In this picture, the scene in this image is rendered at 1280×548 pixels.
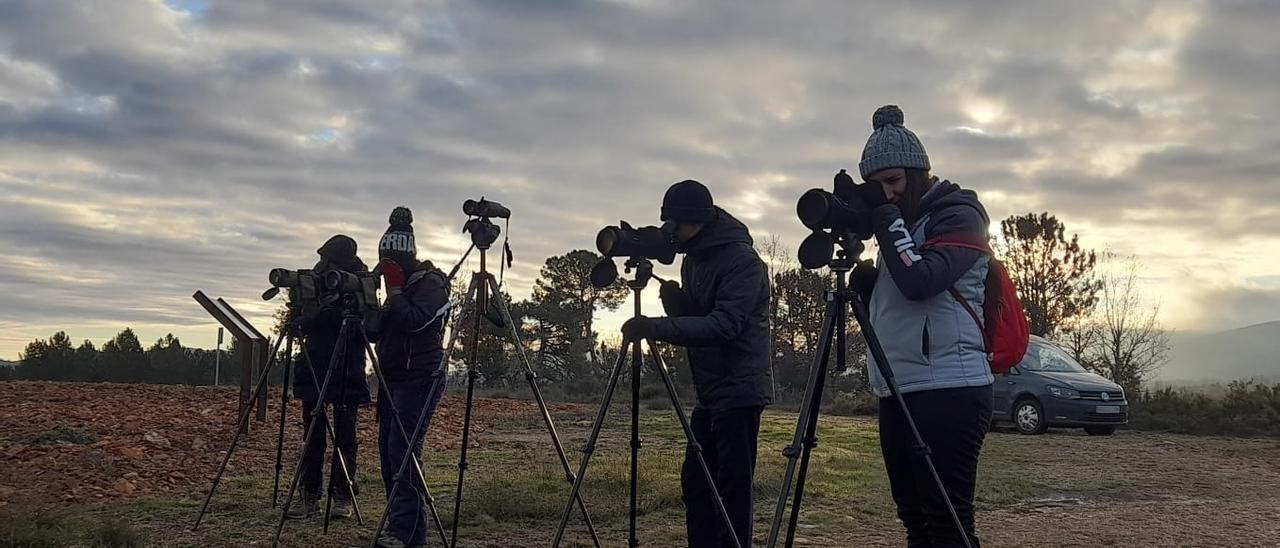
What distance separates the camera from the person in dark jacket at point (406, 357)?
5121 mm

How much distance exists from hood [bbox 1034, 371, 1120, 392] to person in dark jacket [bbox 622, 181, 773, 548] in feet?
39.4

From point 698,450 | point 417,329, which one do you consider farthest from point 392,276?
point 698,450

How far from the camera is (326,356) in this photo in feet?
20.1

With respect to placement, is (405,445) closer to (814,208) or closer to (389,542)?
(389,542)

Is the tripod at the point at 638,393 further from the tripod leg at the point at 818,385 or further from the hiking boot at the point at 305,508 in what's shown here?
the hiking boot at the point at 305,508

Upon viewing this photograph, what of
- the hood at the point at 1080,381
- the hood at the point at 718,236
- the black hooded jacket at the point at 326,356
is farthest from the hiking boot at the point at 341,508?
the hood at the point at 1080,381

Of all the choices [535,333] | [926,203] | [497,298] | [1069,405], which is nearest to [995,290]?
[926,203]

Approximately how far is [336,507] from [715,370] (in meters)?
3.40

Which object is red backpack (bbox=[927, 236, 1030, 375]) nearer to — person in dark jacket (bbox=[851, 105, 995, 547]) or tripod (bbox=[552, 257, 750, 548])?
person in dark jacket (bbox=[851, 105, 995, 547])

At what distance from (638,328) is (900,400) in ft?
3.40

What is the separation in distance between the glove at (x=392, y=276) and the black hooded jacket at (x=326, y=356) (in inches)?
29.8

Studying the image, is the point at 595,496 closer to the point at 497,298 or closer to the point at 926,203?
the point at 497,298

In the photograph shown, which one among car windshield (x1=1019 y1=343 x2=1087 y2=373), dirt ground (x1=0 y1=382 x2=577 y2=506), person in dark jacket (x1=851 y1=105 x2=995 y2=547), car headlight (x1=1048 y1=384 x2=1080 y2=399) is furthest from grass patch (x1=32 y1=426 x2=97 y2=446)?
car windshield (x1=1019 y1=343 x2=1087 y2=373)

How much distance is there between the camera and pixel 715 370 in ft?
12.9
